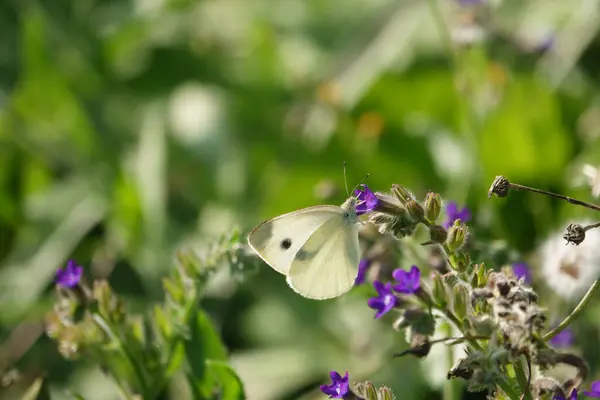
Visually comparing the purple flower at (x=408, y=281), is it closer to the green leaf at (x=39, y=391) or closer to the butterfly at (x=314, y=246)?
the butterfly at (x=314, y=246)

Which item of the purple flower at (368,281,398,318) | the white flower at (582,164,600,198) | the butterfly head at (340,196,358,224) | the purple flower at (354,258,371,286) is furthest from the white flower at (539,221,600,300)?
the purple flower at (368,281,398,318)

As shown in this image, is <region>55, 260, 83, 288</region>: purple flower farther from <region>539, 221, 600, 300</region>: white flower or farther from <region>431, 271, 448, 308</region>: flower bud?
<region>539, 221, 600, 300</region>: white flower

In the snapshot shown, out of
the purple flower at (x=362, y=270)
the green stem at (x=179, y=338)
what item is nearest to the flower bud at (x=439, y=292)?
the purple flower at (x=362, y=270)

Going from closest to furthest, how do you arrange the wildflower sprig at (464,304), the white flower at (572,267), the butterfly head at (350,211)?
the wildflower sprig at (464,304) < the butterfly head at (350,211) < the white flower at (572,267)

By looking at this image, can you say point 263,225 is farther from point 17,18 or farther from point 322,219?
point 17,18

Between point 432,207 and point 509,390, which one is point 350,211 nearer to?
point 432,207
